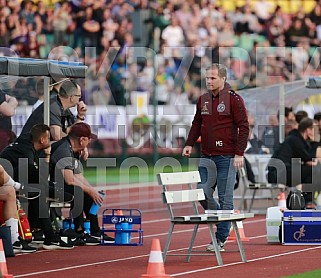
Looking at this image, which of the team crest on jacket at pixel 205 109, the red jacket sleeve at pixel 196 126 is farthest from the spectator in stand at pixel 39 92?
the team crest on jacket at pixel 205 109

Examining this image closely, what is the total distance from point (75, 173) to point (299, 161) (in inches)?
218

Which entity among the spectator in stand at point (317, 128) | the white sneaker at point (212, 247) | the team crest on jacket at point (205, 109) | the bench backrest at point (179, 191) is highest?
the team crest on jacket at point (205, 109)

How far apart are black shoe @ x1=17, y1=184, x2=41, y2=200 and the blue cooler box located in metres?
3.09

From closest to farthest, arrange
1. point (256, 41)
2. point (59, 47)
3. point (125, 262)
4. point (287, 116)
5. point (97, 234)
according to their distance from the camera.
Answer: point (125, 262), point (97, 234), point (287, 116), point (59, 47), point (256, 41)

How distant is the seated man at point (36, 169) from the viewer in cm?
1367

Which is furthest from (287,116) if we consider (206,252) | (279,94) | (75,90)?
(206,252)

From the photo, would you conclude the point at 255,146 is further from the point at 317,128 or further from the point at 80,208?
the point at 80,208

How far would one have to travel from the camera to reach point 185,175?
490 inches

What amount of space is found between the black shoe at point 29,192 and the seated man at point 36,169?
0.35 ft

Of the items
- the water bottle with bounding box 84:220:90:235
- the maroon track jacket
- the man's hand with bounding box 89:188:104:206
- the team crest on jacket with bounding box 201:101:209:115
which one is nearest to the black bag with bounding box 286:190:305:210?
the maroon track jacket

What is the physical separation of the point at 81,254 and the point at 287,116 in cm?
850

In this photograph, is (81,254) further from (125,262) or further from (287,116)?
(287,116)

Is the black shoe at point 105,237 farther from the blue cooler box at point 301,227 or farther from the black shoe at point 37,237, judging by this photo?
the blue cooler box at point 301,227

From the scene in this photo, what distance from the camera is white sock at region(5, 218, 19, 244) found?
13.0m
